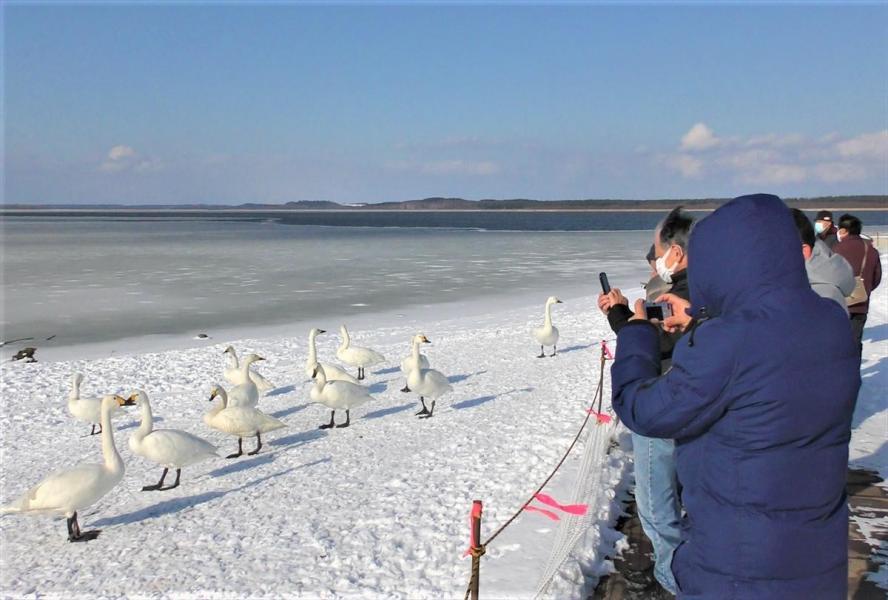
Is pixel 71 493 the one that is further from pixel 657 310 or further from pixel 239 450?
pixel 657 310

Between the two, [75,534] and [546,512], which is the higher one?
[546,512]

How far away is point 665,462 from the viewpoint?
12.5 feet

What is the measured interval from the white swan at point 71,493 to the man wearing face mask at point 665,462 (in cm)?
439

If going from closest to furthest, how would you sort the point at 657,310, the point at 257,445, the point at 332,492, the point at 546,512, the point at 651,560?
the point at 657,310 → the point at 651,560 → the point at 546,512 → the point at 332,492 → the point at 257,445

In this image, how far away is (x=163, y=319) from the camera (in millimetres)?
18828

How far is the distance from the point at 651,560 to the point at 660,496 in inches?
37.0

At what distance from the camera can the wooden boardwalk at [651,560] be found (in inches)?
162

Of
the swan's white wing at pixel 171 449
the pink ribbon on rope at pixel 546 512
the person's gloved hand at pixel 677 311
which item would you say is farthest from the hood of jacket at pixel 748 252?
the swan's white wing at pixel 171 449

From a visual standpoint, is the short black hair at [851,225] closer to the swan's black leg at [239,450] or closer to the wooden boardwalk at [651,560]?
the wooden boardwalk at [651,560]

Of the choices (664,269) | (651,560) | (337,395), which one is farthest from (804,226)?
(337,395)

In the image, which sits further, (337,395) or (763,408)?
(337,395)

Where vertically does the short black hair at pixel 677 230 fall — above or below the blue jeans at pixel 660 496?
above

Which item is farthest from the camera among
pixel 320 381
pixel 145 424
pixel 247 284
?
pixel 247 284

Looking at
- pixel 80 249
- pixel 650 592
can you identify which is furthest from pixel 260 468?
pixel 80 249
